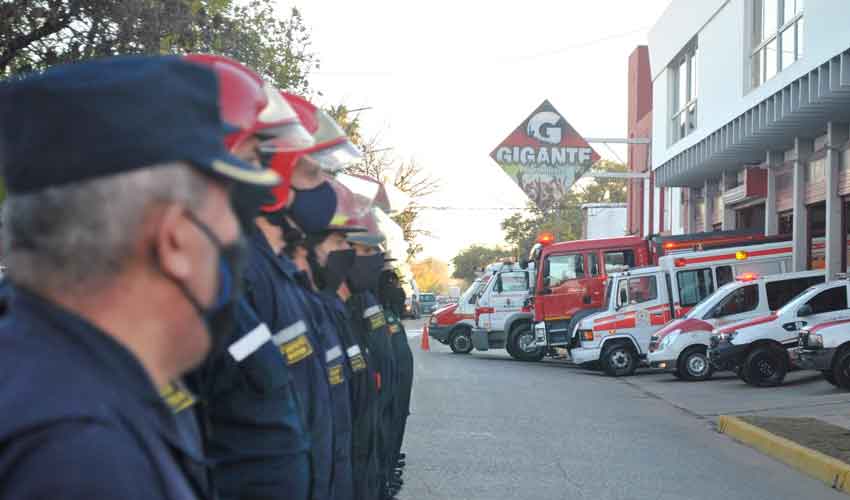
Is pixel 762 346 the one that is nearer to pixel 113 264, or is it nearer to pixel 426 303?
pixel 113 264

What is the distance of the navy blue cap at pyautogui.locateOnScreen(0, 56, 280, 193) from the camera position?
70.1 inches

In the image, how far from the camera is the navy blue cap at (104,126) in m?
1.78

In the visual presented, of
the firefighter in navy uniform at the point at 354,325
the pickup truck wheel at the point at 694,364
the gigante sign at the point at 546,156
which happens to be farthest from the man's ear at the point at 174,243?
the gigante sign at the point at 546,156

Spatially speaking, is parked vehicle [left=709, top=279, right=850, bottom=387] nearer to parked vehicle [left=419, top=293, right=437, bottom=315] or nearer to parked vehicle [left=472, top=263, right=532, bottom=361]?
parked vehicle [left=472, top=263, right=532, bottom=361]

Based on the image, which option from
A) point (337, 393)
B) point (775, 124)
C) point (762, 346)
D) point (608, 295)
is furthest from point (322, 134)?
point (608, 295)

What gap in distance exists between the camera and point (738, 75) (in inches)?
1038

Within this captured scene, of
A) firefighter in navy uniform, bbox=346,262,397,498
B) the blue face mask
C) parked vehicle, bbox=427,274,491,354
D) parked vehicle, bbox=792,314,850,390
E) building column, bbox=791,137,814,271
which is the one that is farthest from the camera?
parked vehicle, bbox=427,274,491,354

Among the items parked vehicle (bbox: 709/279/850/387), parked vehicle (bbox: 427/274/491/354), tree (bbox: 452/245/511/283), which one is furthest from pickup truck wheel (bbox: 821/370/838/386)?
tree (bbox: 452/245/511/283)

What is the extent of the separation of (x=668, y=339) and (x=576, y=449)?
35.4ft

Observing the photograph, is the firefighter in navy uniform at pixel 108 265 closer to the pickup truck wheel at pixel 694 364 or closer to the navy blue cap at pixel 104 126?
the navy blue cap at pixel 104 126

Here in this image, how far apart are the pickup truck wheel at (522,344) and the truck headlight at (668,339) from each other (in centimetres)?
756

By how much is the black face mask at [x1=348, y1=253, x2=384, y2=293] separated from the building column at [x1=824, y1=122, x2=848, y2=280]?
1655 cm

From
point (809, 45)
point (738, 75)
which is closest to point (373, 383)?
point (809, 45)

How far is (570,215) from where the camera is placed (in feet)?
287
